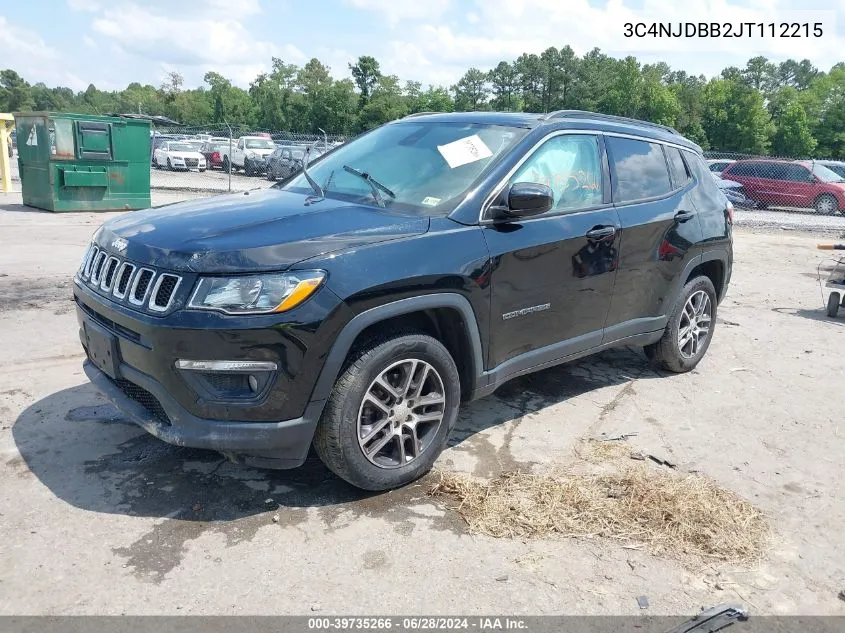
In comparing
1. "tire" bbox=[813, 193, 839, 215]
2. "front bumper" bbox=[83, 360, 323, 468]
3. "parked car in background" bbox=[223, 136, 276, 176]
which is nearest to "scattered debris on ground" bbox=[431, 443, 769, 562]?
"front bumper" bbox=[83, 360, 323, 468]

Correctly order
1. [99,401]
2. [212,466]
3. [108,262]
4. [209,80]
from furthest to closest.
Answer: [209,80]
[99,401]
[212,466]
[108,262]

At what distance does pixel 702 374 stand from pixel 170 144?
2742cm

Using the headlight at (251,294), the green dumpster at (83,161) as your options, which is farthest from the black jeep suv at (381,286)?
the green dumpster at (83,161)

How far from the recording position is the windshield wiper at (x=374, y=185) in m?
3.92

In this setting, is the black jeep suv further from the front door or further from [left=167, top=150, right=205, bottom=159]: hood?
[left=167, top=150, right=205, bottom=159]: hood

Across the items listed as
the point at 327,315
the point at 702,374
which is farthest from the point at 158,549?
the point at 702,374

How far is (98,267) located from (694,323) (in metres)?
4.31

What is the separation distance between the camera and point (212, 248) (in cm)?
310

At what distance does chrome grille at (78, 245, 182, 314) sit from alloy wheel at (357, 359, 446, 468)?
0.99 m

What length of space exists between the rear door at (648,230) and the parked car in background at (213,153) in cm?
2772

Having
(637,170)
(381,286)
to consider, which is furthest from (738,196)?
(381,286)

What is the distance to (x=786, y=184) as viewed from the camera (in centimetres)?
2102

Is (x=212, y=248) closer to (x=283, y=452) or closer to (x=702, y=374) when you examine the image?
(x=283, y=452)

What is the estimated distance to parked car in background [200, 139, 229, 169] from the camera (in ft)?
102
